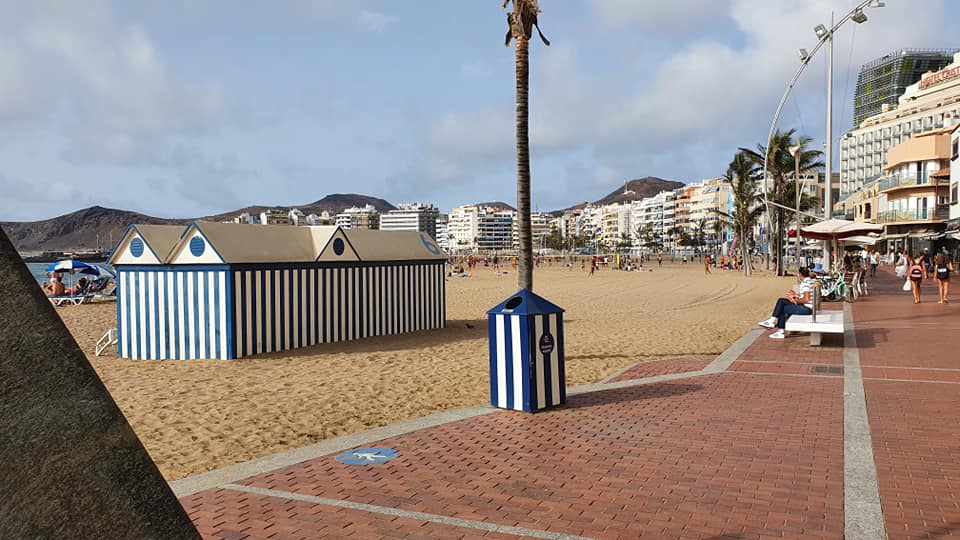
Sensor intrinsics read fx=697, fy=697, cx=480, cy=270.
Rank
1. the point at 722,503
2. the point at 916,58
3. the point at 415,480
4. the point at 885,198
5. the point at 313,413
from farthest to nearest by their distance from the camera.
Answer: the point at 916,58
the point at 885,198
the point at 313,413
the point at 415,480
the point at 722,503

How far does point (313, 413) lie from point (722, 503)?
182 inches

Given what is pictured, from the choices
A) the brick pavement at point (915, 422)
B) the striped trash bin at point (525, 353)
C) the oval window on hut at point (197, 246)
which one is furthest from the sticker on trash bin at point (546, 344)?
the oval window on hut at point (197, 246)

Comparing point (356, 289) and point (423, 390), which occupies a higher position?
point (356, 289)

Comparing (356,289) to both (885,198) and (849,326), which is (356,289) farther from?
(885,198)

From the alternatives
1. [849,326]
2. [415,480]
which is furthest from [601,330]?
[415,480]

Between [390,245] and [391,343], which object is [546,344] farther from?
[390,245]

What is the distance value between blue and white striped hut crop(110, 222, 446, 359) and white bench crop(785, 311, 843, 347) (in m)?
8.28

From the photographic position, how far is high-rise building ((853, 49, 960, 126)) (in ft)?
543

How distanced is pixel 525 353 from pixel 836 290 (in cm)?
1759

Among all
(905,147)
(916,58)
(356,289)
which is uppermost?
(916,58)

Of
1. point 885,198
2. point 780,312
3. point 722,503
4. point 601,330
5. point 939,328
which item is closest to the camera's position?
point 722,503

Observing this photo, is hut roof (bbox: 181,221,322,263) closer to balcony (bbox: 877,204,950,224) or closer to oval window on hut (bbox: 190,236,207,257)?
oval window on hut (bbox: 190,236,207,257)

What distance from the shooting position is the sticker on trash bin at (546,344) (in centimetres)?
733

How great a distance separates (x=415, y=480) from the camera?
526cm
